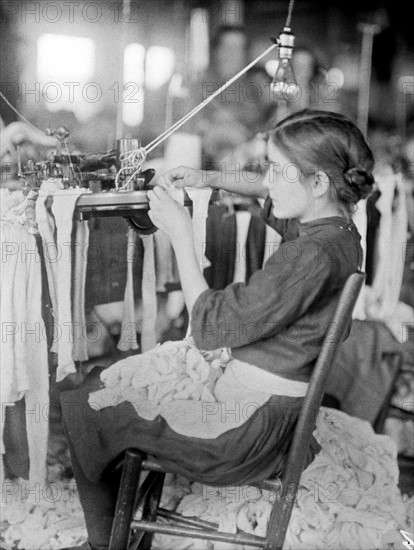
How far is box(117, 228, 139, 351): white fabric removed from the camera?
1677 millimetres

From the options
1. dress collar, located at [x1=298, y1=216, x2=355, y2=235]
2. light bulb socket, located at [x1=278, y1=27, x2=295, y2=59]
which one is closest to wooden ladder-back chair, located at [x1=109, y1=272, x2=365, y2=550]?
dress collar, located at [x1=298, y1=216, x2=355, y2=235]

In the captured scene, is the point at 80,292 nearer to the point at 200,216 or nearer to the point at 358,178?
the point at 200,216

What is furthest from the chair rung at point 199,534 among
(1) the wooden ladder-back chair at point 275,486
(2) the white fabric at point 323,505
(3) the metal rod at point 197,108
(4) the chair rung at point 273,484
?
(3) the metal rod at point 197,108

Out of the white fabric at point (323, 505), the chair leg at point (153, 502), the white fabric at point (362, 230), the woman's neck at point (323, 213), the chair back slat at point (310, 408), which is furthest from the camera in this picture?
the white fabric at point (362, 230)

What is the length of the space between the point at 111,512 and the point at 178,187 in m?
0.76

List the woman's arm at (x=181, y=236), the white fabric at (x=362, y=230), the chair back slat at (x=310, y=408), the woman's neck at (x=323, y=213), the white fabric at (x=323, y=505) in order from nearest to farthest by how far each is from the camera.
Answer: the chair back slat at (x=310, y=408)
the woman's arm at (x=181, y=236)
the woman's neck at (x=323, y=213)
the white fabric at (x=323, y=505)
the white fabric at (x=362, y=230)

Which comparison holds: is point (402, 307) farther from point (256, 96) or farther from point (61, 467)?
point (61, 467)

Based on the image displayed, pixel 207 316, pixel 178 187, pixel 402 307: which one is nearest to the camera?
pixel 207 316

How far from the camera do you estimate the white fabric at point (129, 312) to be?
5.50ft

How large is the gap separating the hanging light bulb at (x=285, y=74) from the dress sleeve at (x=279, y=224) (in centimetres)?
29

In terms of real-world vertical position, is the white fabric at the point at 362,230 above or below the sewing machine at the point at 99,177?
below

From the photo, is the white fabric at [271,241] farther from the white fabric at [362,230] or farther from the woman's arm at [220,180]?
the white fabric at [362,230]

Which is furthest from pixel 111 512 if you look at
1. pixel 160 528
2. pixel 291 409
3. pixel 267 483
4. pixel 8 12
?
pixel 8 12

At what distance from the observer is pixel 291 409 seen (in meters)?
1.47
